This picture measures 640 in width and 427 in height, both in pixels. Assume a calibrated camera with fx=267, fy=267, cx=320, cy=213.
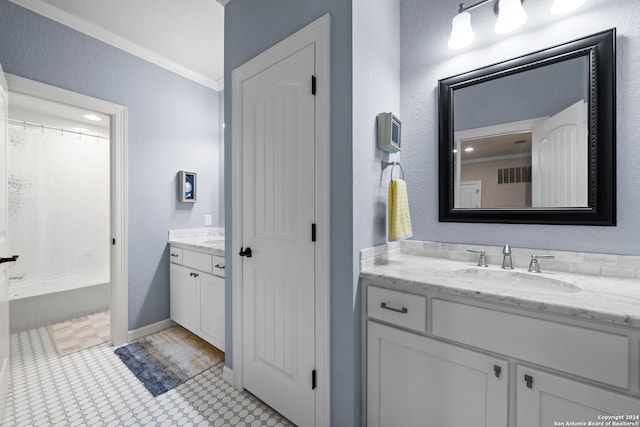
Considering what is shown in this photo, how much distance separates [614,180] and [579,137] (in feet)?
0.77

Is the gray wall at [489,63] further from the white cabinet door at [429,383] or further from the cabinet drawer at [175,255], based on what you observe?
the cabinet drawer at [175,255]

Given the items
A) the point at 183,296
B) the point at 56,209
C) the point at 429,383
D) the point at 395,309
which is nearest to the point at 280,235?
the point at 395,309

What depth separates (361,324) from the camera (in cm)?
129

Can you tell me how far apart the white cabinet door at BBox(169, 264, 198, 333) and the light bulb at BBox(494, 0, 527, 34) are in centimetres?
268

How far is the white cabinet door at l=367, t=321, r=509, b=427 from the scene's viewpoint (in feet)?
3.17

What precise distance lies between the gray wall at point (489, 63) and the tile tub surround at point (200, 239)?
1.55 m

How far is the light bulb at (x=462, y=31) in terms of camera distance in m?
1.43

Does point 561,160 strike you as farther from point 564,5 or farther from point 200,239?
point 200,239

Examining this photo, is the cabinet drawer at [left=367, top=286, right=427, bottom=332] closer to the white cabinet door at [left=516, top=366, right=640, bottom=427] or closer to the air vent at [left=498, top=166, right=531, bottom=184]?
the white cabinet door at [left=516, top=366, right=640, bottom=427]

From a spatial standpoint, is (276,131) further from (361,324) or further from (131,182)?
(131,182)

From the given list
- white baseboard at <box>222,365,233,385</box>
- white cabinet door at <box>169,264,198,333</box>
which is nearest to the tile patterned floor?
white baseboard at <box>222,365,233,385</box>

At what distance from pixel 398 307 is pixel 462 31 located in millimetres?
1483

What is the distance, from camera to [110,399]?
1667mm

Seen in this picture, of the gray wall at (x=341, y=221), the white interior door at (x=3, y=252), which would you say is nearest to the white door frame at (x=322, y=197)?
the gray wall at (x=341, y=221)
